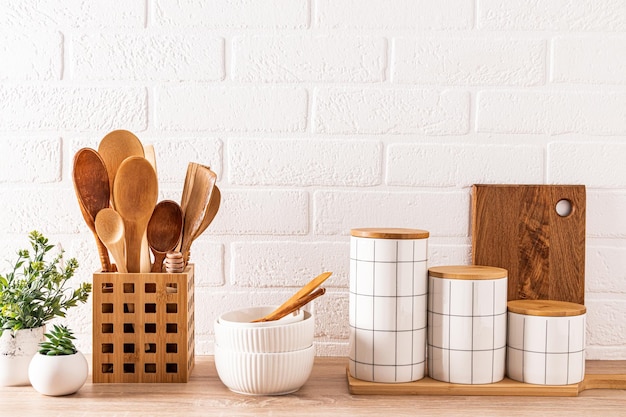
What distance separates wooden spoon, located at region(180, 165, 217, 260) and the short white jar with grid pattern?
0.36m

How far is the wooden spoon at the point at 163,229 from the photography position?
994 mm

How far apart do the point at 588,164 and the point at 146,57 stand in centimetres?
78

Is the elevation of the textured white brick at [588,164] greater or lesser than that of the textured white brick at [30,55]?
lesser

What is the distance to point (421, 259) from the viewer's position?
37.7 inches

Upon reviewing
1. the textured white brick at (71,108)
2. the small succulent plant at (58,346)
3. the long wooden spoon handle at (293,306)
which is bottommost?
the small succulent plant at (58,346)

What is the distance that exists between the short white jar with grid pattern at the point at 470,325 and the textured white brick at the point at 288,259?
0.75 ft

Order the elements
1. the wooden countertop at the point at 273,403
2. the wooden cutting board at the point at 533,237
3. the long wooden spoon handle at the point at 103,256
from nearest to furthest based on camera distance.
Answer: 1. the wooden countertop at the point at 273,403
2. the long wooden spoon handle at the point at 103,256
3. the wooden cutting board at the point at 533,237

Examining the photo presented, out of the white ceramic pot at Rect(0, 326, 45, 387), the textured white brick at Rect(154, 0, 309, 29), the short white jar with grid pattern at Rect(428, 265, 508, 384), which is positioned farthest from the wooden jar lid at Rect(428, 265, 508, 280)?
the white ceramic pot at Rect(0, 326, 45, 387)

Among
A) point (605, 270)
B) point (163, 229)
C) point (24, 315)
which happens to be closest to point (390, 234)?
point (163, 229)

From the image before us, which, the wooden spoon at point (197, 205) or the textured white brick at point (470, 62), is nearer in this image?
the wooden spoon at point (197, 205)

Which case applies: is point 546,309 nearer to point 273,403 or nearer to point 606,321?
point 606,321

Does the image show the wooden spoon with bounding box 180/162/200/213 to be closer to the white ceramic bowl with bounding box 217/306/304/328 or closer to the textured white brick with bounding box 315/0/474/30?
the white ceramic bowl with bounding box 217/306/304/328

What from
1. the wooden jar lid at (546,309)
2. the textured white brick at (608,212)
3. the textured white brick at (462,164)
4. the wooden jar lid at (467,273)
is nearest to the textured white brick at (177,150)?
the textured white brick at (462,164)

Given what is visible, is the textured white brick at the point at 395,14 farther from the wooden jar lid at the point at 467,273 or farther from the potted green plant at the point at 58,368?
the potted green plant at the point at 58,368
